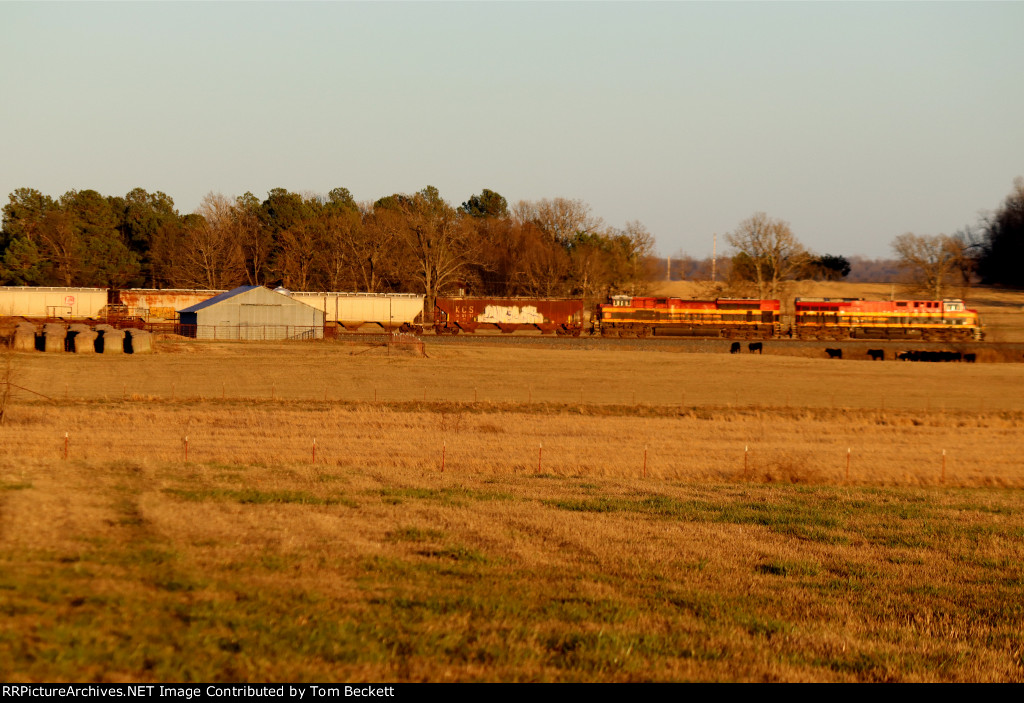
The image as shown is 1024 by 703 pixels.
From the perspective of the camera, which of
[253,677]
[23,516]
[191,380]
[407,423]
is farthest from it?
[191,380]

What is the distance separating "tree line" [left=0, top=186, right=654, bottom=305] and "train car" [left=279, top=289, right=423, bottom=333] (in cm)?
1464

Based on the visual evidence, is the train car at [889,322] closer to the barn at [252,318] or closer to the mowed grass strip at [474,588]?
the barn at [252,318]

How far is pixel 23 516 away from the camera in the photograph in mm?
11281

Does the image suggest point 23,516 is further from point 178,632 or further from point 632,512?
point 632,512

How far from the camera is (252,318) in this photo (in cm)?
7600

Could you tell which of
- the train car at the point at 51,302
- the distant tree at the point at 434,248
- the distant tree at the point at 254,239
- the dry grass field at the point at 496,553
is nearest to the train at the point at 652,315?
the train car at the point at 51,302

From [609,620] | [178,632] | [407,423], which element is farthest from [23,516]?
[407,423]

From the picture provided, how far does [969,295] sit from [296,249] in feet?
342

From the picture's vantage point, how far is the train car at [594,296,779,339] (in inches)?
3519

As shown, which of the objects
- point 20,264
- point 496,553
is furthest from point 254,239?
point 496,553

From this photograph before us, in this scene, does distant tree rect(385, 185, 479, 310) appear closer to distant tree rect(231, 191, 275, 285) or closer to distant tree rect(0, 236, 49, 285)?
distant tree rect(231, 191, 275, 285)

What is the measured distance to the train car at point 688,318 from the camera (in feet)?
293

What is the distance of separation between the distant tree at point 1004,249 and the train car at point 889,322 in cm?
6706

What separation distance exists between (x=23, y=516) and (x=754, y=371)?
54.8 metres
